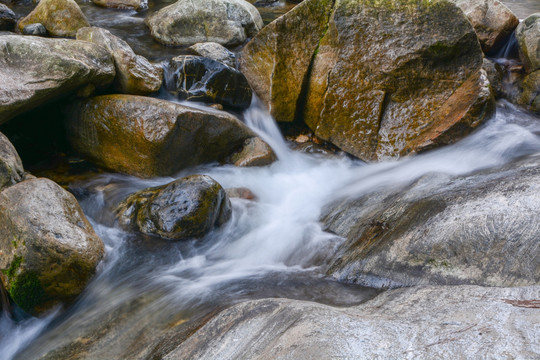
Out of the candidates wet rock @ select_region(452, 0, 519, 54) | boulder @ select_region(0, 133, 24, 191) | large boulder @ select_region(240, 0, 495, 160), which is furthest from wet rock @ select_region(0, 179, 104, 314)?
wet rock @ select_region(452, 0, 519, 54)

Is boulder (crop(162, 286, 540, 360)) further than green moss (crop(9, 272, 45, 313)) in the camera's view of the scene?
No

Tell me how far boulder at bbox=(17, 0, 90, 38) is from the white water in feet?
15.4

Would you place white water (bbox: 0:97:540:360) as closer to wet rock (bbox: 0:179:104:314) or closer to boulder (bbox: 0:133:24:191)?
wet rock (bbox: 0:179:104:314)

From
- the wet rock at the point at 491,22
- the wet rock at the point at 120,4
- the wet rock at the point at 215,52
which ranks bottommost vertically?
the wet rock at the point at 491,22

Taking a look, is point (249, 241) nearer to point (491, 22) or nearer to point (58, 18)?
point (58, 18)

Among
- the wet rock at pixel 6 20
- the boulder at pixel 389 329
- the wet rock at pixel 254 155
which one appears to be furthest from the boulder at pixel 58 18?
the boulder at pixel 389 329

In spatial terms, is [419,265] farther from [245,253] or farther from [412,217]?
[245,253]

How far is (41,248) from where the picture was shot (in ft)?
11.5

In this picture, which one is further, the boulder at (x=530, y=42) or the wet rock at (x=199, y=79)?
the boulder at (x=530, y=42)

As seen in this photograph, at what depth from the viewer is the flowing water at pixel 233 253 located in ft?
10.8

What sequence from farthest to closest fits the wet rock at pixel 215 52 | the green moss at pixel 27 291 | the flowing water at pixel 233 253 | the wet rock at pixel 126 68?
the wet rock at pixel 215 52, the wet rock at pixel 126 68, the green moss at pixel 27 291, the flowing water at pixel 233 253

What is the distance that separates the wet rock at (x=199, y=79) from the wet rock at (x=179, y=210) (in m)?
2.38

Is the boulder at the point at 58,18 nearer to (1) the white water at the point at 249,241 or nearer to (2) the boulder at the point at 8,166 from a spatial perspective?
(1) the white water at the point at 249,241

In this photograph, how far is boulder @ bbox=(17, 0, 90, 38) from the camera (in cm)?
847
